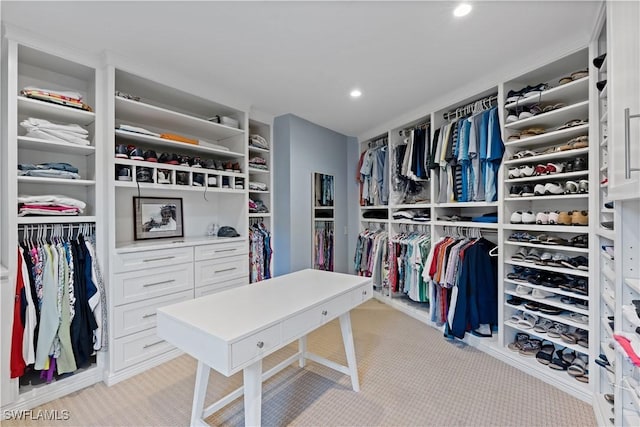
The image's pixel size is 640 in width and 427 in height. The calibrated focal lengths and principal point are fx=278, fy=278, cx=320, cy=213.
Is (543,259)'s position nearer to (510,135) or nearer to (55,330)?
(510,135)

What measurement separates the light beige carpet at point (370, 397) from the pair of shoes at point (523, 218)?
3.79 ft

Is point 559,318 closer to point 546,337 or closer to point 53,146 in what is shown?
point 546,337

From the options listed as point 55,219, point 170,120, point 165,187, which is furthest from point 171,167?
Answer: point 55,219

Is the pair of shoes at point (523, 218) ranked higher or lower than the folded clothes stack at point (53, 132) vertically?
lower

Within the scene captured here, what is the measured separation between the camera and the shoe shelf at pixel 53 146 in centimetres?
182

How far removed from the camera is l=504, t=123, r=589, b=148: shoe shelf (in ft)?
6.21

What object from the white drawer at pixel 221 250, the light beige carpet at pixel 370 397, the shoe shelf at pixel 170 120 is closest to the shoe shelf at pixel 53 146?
the shoe shelf at pixel 170 120

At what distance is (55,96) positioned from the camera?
6.29ft

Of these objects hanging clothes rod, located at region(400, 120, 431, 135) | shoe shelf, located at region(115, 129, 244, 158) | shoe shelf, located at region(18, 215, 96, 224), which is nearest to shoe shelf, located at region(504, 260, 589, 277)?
hanging clothes rod, located at region(400, 120, 431, 135)

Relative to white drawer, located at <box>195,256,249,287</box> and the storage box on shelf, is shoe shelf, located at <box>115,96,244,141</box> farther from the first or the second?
the storage box on shelf

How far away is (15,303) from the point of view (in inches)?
67.1

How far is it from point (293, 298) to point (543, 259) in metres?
1.91

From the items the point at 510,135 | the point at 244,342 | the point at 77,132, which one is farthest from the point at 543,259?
the point at 77,132

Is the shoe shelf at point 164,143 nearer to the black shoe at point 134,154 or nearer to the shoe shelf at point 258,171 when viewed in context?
the black shoe at point 134,154
